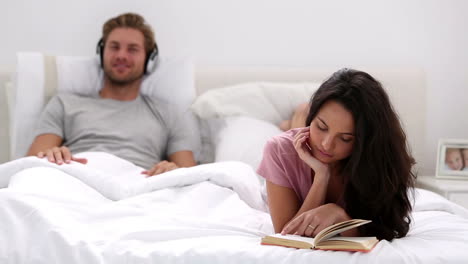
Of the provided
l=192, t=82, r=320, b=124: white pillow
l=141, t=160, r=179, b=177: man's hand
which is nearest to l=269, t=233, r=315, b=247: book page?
l=141, t=160, r=179, b=177: man's hand

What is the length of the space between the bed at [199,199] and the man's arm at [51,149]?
88mm

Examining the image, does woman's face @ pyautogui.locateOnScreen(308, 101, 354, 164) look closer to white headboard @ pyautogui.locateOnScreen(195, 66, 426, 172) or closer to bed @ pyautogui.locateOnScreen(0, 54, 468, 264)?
bed @ pyautogui.locateOnScreen(0, 54, 468, 264)

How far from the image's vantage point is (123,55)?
2.57 m

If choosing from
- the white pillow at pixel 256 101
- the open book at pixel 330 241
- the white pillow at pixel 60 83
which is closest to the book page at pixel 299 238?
the open book at pixel 330 241

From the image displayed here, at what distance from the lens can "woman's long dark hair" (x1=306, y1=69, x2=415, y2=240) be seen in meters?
1.37

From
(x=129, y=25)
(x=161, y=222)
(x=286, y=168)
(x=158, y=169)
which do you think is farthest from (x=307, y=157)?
(x=129, y=25)

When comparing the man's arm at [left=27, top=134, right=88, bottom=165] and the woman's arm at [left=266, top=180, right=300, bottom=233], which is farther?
the man's arm at [left=27, top=134, right=88, bottom=165]

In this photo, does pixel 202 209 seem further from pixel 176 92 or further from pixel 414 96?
pixel 414 96

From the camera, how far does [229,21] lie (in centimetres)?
298

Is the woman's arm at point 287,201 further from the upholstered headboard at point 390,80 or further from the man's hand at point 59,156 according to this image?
the upholstered headboard at point 390,80

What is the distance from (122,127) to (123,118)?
61 mm

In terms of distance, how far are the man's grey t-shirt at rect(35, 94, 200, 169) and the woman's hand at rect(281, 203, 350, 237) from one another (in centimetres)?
111

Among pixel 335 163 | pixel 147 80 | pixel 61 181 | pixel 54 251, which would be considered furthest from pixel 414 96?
pixel 54 251

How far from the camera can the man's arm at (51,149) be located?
81.3 inches
